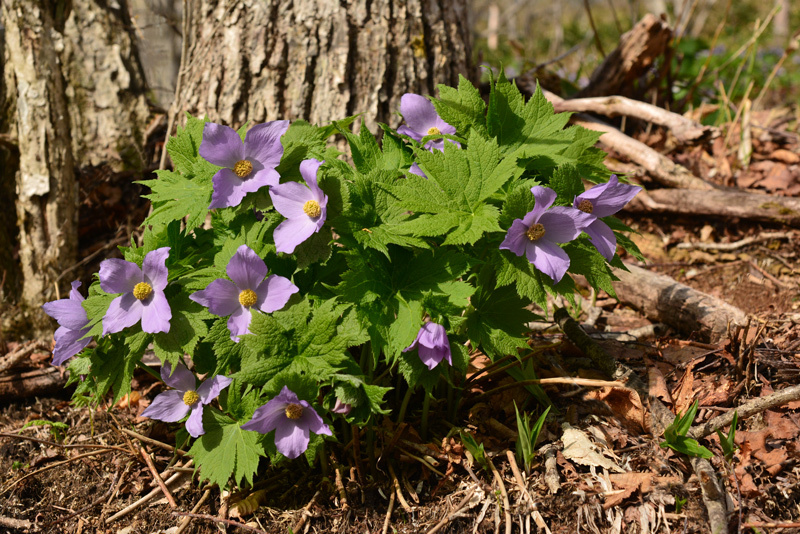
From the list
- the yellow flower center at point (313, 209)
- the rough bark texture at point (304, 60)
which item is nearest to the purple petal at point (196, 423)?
the yellow flower center at point (313, 209)

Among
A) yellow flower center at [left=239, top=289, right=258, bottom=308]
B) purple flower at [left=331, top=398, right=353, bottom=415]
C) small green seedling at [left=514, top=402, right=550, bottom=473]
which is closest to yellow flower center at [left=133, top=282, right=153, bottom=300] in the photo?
yellow flower center at [left=239, top=289, right=258, bottom=308]

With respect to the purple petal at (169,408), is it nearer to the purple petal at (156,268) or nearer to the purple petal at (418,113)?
the purple petal at (156,268)

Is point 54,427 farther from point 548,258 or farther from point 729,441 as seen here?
point 729,441

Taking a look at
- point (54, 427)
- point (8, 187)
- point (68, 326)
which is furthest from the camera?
point (8, 187)

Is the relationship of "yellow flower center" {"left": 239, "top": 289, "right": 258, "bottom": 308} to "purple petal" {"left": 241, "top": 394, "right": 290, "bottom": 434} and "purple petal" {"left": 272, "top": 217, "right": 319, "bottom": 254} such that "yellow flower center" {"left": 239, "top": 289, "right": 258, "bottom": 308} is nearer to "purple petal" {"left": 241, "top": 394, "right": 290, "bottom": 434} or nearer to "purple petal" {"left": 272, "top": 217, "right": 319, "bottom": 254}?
"purple petal" {"left": 272, "top": 217, "right": 319, "bottom": 254}

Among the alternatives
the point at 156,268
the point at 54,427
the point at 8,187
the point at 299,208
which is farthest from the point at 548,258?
the point at 8,187

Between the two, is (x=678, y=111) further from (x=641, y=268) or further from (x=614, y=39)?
(x=614, y=39)

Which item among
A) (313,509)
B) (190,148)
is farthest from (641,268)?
(190,148)
